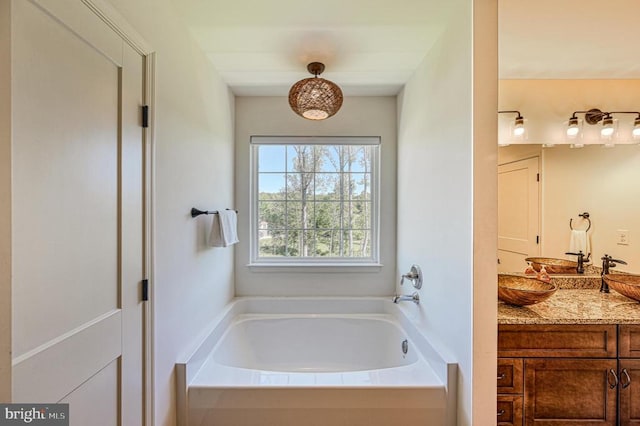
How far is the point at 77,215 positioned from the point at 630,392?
250 cm

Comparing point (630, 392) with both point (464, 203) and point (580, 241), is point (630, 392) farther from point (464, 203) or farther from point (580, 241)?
point (464, 203)

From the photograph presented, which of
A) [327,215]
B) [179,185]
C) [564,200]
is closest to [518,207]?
[564,200]

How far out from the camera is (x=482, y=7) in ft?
4.25

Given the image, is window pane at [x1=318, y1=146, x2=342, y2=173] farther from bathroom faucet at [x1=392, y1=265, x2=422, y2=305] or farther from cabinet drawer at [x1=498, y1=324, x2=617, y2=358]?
cabinet drawer at [x1=498, y1=324, x2=617, y2=358]

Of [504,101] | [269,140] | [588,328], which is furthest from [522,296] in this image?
[269,140]

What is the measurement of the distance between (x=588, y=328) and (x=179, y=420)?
2.14 metres

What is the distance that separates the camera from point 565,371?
1457 millimetres

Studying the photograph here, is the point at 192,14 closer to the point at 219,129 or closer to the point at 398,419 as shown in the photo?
the point at 219,129

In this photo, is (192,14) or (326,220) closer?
(192,14)

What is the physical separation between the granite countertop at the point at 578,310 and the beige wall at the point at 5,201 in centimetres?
183

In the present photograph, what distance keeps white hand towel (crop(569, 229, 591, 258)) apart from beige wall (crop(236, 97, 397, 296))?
1266mm

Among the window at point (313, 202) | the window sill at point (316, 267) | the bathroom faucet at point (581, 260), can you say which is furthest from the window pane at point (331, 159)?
the bathroom faucet at point (581, 260)

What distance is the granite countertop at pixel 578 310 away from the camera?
146 centimetres

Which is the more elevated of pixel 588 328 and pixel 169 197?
pixel 169 197
